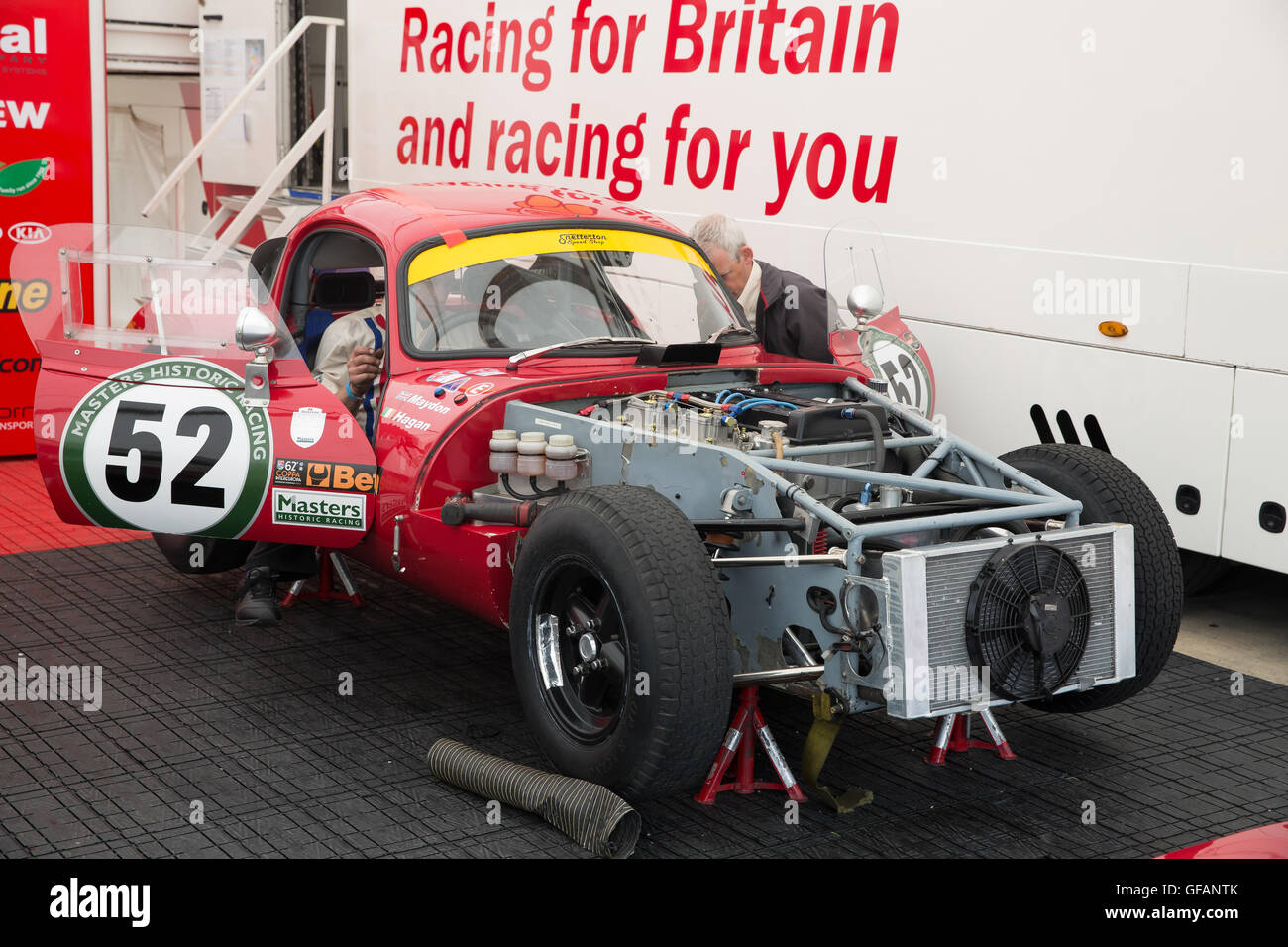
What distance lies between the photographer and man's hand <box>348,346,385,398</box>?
18.2ft

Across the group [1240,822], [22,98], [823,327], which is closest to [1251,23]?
[823,327]

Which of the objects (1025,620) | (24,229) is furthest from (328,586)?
(24,229)

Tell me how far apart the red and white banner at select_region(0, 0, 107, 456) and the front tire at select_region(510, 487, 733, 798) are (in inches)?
238

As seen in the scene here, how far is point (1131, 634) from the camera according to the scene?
14.1ft

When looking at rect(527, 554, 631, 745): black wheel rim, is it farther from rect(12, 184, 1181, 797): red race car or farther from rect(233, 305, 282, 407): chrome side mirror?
rect(233, 305, 282, 407): chrome side mirror

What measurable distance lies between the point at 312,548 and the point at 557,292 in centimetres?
154

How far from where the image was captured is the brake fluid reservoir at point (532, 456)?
465cm

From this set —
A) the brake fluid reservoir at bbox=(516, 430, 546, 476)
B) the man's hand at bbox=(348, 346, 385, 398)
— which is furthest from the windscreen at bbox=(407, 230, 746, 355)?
the brake fluid reservoir at bbox=(516, 430, 546, 476)

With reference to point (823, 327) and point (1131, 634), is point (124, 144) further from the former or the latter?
point (1131, 634)

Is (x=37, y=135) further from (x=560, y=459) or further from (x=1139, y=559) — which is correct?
(x=1139, y=559)

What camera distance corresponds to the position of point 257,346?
507cm

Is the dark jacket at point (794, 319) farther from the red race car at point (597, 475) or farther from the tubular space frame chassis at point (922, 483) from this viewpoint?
the tubular space frame chassis at point (922, 483)

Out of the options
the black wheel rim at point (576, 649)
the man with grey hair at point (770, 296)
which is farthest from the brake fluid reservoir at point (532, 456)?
the man with grey hair at point (770, 296)

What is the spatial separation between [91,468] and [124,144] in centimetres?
880
